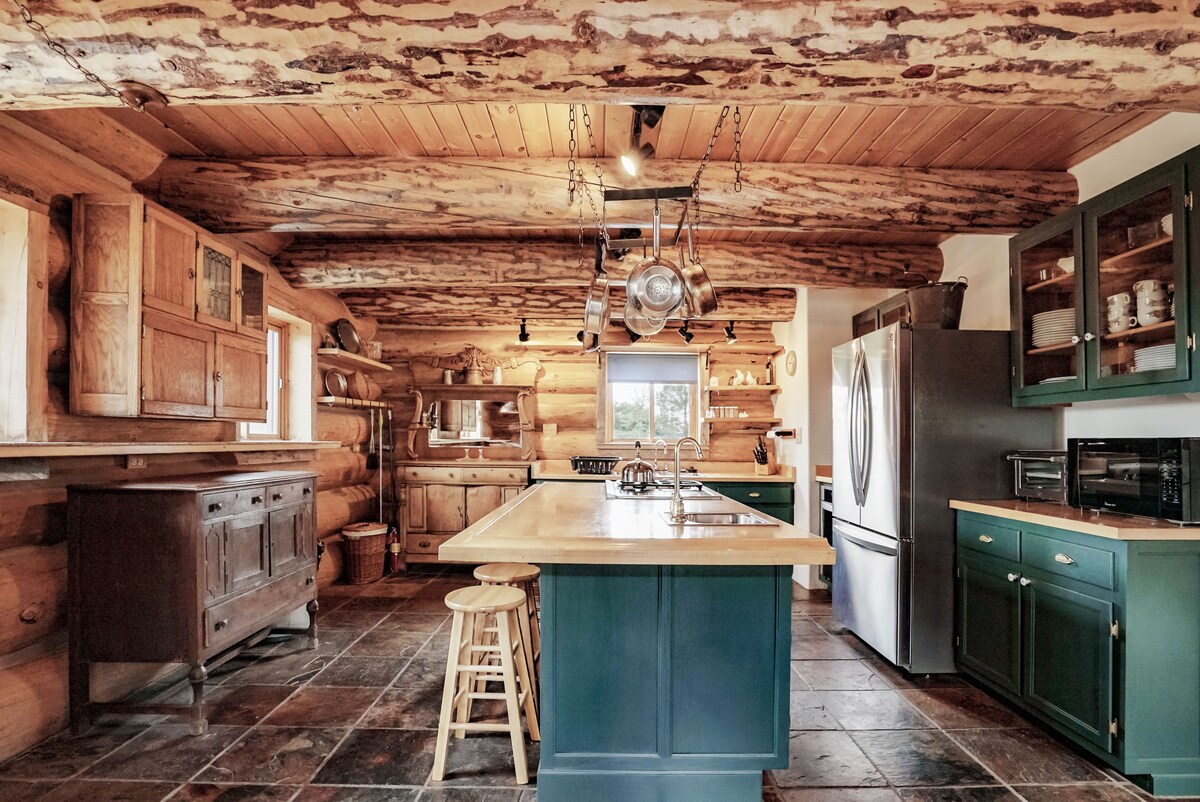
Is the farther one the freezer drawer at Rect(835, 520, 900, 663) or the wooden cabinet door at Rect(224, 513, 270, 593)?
the freezer drawer at Rect(835, 520, 900, 663)

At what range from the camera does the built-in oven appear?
2.16 meters

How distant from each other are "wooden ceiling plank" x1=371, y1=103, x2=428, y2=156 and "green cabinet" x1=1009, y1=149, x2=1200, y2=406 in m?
3.15

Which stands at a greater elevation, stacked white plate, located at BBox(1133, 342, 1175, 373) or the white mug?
the white mug

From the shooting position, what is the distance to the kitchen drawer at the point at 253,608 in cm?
260

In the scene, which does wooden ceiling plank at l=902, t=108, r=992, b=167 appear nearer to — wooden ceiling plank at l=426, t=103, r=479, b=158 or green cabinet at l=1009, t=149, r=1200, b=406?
green cabinet at l=1009, t=149, r=1200, b=406

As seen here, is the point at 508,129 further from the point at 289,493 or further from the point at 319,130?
the point at 289,493

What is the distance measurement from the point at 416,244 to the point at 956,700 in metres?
4.32

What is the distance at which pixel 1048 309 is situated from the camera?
2.92 meters

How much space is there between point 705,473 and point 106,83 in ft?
16.3

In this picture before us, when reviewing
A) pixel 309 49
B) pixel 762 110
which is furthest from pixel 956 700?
pixel 309 49

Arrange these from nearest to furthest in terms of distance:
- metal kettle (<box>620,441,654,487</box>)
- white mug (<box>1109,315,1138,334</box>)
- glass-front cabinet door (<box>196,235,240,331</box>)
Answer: white mug (<box>1109,315,1138,334</box>)
glass-front cabinet door (<box>196,235,240,331</box>)
metal kettle (<box>620,441,654,487</box>)

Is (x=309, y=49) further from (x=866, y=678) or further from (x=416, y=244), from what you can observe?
(x=866, y=678)

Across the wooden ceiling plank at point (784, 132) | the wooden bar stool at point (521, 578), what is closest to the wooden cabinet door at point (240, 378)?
the wooden bar stool at point (521, 578)

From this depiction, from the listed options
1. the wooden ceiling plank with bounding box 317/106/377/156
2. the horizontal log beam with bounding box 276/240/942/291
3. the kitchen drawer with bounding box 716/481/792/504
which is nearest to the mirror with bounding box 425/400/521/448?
the horizontal log beam with bounding box 276/240/942/291
